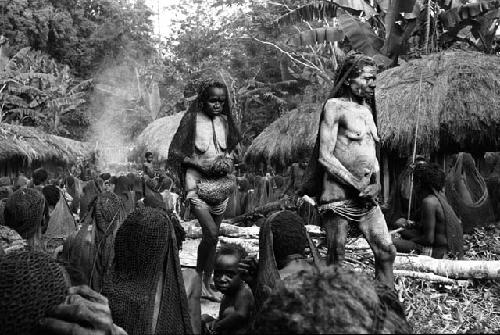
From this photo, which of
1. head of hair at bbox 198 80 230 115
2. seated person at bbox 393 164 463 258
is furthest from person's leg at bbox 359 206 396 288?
head of hair at bbox 198 80 230 115

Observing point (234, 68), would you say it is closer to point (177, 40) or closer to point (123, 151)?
point (177, 40)

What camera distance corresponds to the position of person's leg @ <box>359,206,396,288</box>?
4.99 metres

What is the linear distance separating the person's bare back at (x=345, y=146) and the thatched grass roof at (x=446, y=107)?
8.01m

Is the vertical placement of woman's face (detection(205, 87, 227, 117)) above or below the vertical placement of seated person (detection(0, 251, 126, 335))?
above

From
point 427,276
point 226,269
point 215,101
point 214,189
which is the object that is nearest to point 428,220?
point 427,276

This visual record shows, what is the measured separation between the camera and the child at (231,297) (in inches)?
155

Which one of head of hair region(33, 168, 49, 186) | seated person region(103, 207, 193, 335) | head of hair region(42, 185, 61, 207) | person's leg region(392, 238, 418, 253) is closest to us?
seated person region(103, 207, 193, 335)

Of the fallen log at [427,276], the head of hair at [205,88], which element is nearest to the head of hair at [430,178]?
the fallen log at [427,276]

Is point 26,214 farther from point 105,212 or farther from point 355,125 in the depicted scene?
point 355,125

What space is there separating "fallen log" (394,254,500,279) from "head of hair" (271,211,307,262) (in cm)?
295

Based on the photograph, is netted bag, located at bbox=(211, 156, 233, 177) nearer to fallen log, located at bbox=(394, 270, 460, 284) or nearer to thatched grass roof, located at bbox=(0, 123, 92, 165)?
fallen log, located at bbox=(394, 270, 460, 284)

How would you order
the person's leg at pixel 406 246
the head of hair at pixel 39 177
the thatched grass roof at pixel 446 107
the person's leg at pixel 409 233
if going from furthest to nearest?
1. the thatched grass roof at pixel 446 107
2. the head of hair at pixel 39 177
3. the person's leg at pixel 409 233
4. the person's leg at pixel 406 246

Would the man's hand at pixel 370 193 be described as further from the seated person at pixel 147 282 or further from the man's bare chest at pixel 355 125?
the seated person at pixel 147 282

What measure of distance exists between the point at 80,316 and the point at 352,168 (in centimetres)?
353
